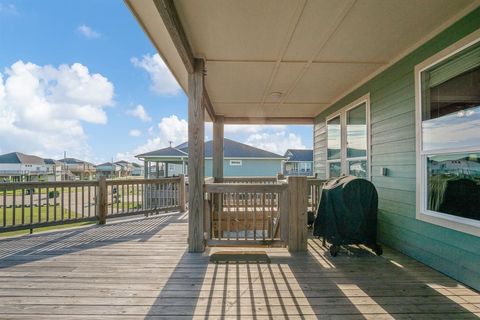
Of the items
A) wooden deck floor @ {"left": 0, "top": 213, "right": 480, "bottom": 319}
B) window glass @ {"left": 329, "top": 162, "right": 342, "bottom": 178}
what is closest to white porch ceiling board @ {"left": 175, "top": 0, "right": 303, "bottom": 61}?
wooden deck floor @ {"left": 0, "top": 213, "right": 480, "bottom": 319}

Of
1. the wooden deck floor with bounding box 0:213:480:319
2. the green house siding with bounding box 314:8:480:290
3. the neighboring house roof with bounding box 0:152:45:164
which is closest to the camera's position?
the wooden deck floor with bounding box 0:213:480:319

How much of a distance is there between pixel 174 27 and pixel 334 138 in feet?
13.9

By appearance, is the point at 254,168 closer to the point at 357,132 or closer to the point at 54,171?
the point at 357,132

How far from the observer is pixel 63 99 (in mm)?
38719

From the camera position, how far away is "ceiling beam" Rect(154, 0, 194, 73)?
1.99 metres

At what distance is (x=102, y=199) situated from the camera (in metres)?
4.86

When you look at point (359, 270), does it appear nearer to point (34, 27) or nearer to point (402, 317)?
point (402, 317)

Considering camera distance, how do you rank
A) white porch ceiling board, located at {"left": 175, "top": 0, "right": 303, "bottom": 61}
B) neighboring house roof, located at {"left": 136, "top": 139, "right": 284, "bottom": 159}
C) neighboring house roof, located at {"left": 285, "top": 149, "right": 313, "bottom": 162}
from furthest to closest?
1. neighboring house roof, located at {"left": 285, "top": 149, "right": 313, "bottom": 162}
2. neighboring house roof, located at {"left": 136, "top": 139, "right": 284, "bottom": 159}
3. white porch ceiling board, located at {"left": 175, "top": 0, "right": 303, "bottom": 61}

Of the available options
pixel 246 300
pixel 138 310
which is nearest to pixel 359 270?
pixel 246 300

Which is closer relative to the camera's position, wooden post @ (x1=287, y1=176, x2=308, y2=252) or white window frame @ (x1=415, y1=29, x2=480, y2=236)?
white window frame @ (x1=415, y1=29, x2=480, y2=236)

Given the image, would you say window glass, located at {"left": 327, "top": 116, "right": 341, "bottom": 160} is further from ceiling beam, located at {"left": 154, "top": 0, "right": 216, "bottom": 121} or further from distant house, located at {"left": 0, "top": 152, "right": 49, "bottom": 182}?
distant house, located at {"left": 0, "top": 152, "right": 49, "bottom": 182}

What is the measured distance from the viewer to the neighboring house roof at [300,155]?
84.1 feet

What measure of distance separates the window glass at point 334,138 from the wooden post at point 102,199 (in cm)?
484

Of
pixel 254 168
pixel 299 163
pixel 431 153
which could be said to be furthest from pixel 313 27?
pixel 299 163
